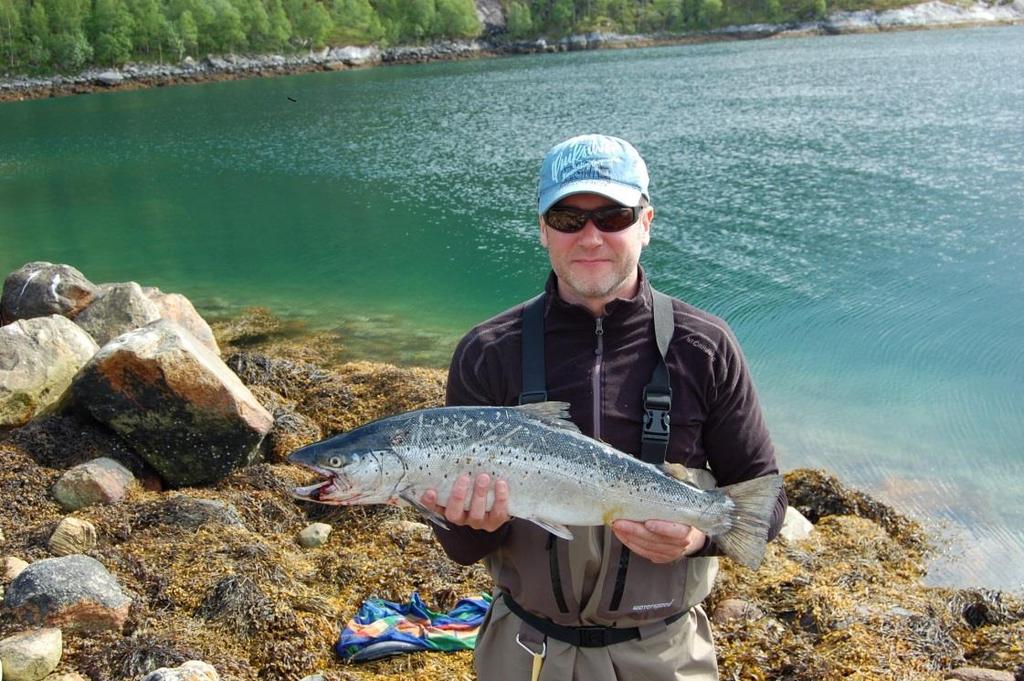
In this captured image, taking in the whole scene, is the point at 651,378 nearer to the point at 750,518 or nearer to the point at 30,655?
the point at 750,518

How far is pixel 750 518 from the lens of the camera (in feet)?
12.9

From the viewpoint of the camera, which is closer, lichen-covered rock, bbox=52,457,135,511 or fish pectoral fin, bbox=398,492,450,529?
fish pectoral fin, bbox=398,492,450,529

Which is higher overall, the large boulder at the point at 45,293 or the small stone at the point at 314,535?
the large boulder at the point at 45,293

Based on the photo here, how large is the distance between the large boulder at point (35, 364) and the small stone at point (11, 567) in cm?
359

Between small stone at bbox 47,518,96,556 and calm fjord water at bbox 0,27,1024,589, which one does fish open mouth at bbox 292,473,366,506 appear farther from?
calm fjord water at bbox 0,27,1024,589

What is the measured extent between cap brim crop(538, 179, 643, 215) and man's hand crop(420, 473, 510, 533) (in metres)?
1.37

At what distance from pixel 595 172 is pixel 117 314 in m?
12.3

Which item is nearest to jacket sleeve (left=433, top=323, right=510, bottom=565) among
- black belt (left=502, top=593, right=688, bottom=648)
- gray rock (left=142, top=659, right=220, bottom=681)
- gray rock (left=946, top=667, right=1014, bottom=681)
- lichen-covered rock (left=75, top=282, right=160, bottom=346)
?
black belt (left=502, top=593, right=688, bottom=648)

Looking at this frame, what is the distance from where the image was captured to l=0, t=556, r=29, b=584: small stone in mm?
7340

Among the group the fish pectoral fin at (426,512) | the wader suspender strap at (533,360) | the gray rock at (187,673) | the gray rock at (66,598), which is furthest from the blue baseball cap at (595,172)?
the gray rock at (66,598)

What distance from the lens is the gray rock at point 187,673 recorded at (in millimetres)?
5750

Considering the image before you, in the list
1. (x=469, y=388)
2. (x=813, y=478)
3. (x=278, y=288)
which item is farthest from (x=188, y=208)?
(x=469, y=388)

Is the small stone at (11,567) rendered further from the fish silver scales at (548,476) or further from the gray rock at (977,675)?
the gray rock at (977,675)

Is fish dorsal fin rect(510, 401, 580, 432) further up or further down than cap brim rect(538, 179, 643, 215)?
further down
